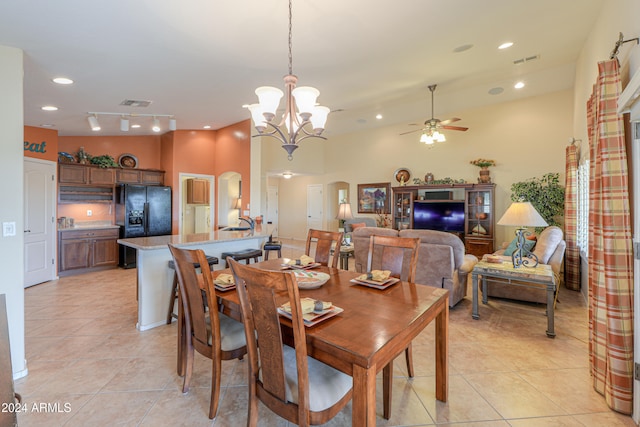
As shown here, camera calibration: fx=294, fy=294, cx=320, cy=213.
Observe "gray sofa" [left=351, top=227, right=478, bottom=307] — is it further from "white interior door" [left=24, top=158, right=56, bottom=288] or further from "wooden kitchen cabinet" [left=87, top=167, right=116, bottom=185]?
"wooden kitchen cabinet" [left=87, top=167, right=116, bottom=185]

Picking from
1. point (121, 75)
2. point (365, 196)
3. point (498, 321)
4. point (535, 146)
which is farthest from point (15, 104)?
point (535, 146)

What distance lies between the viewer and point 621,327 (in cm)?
186

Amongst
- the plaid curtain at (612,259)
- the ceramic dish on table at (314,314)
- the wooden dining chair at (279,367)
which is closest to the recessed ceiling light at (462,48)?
the plaid curtain at (612,259)

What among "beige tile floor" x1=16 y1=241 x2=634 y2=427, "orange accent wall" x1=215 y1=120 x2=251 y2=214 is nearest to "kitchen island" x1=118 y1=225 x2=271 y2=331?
"beige tile floor" x1=16 y1=241 x2=634 y2=427

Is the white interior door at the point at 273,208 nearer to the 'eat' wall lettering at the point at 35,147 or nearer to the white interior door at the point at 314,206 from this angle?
the white interior door at the point at 314,206

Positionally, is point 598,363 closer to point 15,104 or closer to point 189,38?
point 189,38

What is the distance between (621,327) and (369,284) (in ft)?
5.24

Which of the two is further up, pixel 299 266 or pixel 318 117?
pixel 318 117

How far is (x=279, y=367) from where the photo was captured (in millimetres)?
1340

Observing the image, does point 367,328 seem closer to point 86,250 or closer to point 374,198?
point 86,250

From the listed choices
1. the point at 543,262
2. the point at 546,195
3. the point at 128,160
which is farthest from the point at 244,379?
the point at 546,195

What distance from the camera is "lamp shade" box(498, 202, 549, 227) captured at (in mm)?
Result: 3211

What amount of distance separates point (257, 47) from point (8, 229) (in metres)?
2.68

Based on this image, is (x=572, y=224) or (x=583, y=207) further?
(x=572, y=224)
